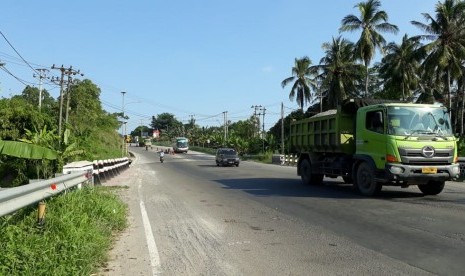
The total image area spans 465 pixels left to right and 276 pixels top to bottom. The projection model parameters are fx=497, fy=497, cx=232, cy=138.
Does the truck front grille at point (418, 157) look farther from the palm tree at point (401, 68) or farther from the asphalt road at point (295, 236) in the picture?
the palm tree at point (401, 68)

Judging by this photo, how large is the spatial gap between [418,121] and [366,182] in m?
2.34

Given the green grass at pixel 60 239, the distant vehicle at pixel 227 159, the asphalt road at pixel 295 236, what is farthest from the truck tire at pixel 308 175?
the distant vehicle at pixel 227 159

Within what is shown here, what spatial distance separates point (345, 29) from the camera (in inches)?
2201

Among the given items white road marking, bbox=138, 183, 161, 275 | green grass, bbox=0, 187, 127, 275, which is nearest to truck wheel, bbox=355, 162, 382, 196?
white road marking, bbox=138, 183, 161, 275

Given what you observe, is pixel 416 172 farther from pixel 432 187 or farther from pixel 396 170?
pixel 432 187

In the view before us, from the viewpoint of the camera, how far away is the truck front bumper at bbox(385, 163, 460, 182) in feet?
43.5

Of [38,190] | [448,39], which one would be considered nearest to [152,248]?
[38,190]

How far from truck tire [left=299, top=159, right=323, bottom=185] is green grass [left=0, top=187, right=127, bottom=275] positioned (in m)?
10.5

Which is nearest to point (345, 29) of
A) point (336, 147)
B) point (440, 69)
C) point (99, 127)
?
point (440, 69)

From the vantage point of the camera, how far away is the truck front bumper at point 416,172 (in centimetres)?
1325

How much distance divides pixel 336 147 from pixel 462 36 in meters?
42.0

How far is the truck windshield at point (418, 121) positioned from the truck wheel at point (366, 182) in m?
1.51

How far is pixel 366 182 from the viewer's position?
14.7 m

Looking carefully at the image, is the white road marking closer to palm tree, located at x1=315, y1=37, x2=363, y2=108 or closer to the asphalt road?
the asphalt road
